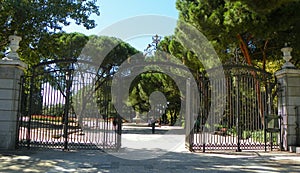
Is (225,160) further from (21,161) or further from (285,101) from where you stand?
(21,161)

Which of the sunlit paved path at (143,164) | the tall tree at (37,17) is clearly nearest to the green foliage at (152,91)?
the tall tree at (37,17)

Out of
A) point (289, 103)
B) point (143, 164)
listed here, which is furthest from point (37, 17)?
point (289, 103)

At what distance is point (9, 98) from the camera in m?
7.16

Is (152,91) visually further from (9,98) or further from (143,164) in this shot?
(143,164)

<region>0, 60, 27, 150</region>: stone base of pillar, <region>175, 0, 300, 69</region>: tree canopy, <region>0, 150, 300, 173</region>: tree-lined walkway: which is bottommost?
<region>0, 150, 300, 173</region>: tree-lined walkway

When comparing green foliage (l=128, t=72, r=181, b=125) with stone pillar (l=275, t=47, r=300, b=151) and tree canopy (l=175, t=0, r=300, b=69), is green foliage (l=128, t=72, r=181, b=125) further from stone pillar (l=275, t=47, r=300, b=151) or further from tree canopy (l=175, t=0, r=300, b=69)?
stone pillar (l=275, t=47, r=300, b=151)

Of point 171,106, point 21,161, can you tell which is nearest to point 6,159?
point 21,161

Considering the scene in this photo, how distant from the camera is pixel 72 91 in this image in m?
8.06

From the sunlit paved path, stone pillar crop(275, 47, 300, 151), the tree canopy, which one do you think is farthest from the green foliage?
the sunlit paved path

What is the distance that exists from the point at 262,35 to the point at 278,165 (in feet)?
15.1

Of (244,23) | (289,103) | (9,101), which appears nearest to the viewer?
(9,101)

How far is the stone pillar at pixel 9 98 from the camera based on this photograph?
700cm

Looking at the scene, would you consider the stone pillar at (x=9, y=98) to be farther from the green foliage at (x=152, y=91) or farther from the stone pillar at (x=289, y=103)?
the green foliage at (x=152, y=91)

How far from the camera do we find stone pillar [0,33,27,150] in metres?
7.00
